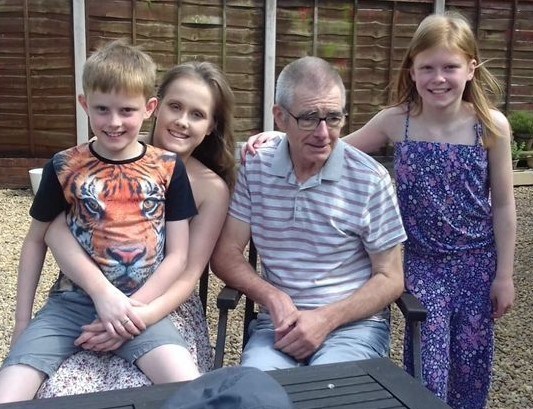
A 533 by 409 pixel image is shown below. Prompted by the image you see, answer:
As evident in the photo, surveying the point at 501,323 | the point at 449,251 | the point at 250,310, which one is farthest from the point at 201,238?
the point at 501,323

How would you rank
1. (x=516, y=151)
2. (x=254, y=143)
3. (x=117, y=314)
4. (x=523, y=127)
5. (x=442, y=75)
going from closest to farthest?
(x=117, y=314) < (x=442, y=75) < (x=254, y=143) < (x=516, y=151) < (x=523, y=127)

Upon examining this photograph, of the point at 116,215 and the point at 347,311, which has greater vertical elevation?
the point at 116,215

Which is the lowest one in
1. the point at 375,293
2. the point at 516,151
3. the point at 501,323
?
the point at 501,323

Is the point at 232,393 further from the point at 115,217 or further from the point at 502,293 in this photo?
the point at 502,293

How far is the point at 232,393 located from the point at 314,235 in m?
1.52

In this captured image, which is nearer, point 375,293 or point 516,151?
point 375,293

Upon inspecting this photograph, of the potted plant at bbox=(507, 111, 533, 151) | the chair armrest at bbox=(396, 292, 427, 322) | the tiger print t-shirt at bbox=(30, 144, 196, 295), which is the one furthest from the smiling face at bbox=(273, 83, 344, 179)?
the potted plant at bbox=(507, 111, 533, 151)

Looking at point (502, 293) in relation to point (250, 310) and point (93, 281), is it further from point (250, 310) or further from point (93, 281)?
point (93, 281)

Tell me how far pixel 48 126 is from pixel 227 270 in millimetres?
5620

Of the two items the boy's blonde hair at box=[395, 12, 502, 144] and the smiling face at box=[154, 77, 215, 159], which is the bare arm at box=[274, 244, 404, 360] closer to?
the boy's blonde hair at box=[395, 12, 502, 144]

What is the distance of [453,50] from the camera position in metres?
2.49

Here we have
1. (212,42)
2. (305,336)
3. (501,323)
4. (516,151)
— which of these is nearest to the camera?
(305,336)

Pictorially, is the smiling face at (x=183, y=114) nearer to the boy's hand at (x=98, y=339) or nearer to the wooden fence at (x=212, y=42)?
the boy's hand at (x=98, y=339)

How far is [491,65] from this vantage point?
357 inches
